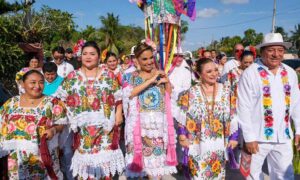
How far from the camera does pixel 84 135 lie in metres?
3.42

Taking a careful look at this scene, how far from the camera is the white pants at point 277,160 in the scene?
3.44 m

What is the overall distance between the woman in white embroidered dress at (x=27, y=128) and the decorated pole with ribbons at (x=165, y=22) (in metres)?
2.47

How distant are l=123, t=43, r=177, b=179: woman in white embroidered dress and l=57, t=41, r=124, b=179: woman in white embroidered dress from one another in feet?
0.58

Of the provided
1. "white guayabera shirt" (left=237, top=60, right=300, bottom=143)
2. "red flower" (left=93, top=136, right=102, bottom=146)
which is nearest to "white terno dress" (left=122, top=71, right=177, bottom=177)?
"red flower" (left=93, top=136, right=102, bottom=146)

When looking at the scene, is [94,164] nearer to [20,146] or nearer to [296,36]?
[20,146]

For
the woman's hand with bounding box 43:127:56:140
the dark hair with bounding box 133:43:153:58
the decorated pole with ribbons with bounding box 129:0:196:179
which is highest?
the decorated pole with ribbons with bounding box 129:0:196:179

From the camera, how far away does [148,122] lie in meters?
3.59

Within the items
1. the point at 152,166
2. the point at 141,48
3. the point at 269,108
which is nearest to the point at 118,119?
the point at 152,166

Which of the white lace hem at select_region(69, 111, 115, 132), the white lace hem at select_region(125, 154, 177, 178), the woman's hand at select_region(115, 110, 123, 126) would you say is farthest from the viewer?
the white lace hem at select_region(125, 154, 177, 178)

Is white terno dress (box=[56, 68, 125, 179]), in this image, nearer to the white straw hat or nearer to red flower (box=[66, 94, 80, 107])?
red flower (box=[66, 94, 80, 107])

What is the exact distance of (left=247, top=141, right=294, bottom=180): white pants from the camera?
3441 millimetres

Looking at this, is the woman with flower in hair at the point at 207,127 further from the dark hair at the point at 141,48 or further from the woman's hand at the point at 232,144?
the dark hair at the point at 141,48

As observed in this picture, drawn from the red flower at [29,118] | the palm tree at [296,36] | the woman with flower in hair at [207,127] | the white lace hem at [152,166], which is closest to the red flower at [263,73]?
the woman with flower in hair at [207,127]

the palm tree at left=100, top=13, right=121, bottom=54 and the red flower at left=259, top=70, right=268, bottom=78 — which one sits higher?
the palm tree at left=100, top=13, right=121, bottom=54
